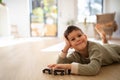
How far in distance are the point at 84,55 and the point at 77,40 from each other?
183mm

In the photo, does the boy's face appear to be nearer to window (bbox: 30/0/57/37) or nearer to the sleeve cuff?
the sleeve cuff

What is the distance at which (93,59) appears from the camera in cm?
147

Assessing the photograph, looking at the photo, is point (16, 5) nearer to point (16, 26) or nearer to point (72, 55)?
point (16, 26)

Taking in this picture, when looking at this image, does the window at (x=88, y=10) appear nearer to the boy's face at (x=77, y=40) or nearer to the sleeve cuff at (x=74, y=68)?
the boy's face at (x=77, y=40)

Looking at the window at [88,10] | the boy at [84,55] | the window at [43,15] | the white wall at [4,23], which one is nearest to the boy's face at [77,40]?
the boy at [84,55]

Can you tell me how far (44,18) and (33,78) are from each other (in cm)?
697

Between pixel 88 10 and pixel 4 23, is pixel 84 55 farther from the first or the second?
pixel 88 10

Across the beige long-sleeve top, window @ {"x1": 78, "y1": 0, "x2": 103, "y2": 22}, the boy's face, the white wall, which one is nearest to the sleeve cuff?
the beige long-sleeve top

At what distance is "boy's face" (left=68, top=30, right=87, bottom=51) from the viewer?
5.22ft

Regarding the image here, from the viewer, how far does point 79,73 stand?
1434 mm

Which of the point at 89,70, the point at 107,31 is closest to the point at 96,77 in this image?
the point at 89,70

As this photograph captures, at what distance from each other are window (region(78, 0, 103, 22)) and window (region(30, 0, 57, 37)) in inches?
54.9

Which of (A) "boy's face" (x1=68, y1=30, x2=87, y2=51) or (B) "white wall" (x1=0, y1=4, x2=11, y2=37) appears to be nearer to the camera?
(A) "boy's face" (x1=68, y1=30, x2=87, y2=51)

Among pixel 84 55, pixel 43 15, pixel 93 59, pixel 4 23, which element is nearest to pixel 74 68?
pixel 93 59
